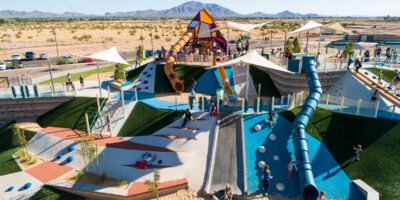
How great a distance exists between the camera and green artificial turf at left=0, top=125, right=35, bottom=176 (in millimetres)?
17127

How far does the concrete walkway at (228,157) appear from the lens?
1519 cm

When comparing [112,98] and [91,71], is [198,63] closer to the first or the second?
[112,98]

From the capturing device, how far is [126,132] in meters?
20.2

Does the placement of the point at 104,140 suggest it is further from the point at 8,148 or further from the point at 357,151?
the point at 357,151

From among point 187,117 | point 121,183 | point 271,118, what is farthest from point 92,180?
point 271,118

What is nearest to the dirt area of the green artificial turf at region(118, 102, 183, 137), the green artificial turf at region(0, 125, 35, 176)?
the green artificial turf at region(0, 125, 35, 176)

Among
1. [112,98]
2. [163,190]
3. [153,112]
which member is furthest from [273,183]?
[112,98]

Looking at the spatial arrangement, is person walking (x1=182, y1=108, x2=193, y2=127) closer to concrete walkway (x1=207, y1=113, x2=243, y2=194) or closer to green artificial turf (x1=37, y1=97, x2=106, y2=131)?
concrete walkway (x1=207, y1=113, x2=243, y2=194)

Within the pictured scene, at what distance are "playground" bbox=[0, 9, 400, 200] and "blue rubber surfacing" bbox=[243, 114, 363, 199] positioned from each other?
57 mm

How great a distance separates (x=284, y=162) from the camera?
16.1m

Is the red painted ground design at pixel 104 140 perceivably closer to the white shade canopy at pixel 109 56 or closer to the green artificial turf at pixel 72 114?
the green artificial turf at pixel 72 114

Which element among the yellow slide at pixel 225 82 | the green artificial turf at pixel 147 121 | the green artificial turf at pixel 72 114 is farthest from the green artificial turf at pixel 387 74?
the green artificial turf at pixel 72 114

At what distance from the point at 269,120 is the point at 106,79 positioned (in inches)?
798

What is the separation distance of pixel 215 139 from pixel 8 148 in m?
14.6
